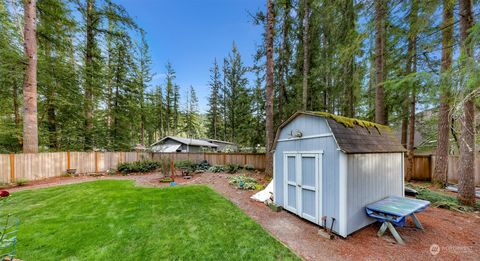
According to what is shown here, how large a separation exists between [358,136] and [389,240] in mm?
1910

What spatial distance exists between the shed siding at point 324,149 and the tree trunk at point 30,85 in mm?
10955

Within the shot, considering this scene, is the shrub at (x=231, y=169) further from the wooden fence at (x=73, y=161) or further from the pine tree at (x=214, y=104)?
the pine tree at (x=214, y=104)

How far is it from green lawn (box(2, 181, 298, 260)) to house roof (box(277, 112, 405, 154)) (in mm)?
2200

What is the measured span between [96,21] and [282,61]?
12.5 metres

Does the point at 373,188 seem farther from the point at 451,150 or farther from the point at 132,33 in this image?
the point at 132,33

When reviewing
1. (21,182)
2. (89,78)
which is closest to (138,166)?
(21,182)

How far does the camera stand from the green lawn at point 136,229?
2891 millimetres

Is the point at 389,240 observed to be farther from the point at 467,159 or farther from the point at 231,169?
the point at 231,169

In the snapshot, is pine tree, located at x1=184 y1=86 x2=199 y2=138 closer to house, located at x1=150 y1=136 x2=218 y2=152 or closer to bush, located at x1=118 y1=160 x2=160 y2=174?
house, located at x1=150 y1=136 x2=218 y2=152

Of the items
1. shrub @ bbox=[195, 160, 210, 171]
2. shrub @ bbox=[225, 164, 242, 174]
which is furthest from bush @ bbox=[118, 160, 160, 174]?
shrub @ bbox=[225, 164, 242, 174]

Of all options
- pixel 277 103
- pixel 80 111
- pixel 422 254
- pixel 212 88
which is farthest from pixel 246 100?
pixel 212 88

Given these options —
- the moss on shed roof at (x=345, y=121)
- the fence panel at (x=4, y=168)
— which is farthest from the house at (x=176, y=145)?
the moss on shed roof at (x=345, y=121)

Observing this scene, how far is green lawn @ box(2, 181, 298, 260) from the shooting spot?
2891 millimetres

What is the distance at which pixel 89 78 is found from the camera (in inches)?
468
